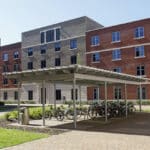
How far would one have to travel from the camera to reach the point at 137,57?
128 feet

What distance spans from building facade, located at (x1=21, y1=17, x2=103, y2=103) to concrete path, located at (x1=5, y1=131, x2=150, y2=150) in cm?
3087

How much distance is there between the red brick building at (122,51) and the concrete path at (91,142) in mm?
26961

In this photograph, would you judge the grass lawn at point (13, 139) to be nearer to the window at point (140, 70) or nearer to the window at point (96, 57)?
the window at point (140, 70)

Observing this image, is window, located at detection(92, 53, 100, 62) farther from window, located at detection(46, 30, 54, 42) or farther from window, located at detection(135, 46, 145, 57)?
window, located at detection(46, 30, 54, 42)

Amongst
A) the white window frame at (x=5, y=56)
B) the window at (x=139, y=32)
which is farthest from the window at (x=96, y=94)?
the white window frame at (x=5, y=56)

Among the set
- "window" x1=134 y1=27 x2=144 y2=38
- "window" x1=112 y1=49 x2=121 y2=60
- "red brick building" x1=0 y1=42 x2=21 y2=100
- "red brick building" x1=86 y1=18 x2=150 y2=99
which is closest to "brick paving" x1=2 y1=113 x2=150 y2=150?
"red brick building" x1=86 y1=18 x2=150 y2=99

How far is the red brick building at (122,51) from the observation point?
126 feet

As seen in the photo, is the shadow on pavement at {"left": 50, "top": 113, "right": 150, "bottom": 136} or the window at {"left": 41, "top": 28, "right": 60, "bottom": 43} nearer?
the shadow on pavement at {"left": 50, "top": 113, "right": 150, "bottom": 136}

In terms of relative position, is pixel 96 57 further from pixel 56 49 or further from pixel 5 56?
pixel 5 56

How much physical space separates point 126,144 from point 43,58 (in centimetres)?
4168

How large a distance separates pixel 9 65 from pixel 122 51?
26.1 meters

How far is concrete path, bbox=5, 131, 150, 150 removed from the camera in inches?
367

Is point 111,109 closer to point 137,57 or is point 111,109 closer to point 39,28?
point 137,57

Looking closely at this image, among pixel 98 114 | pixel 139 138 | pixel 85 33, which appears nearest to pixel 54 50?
pixel 85 33
